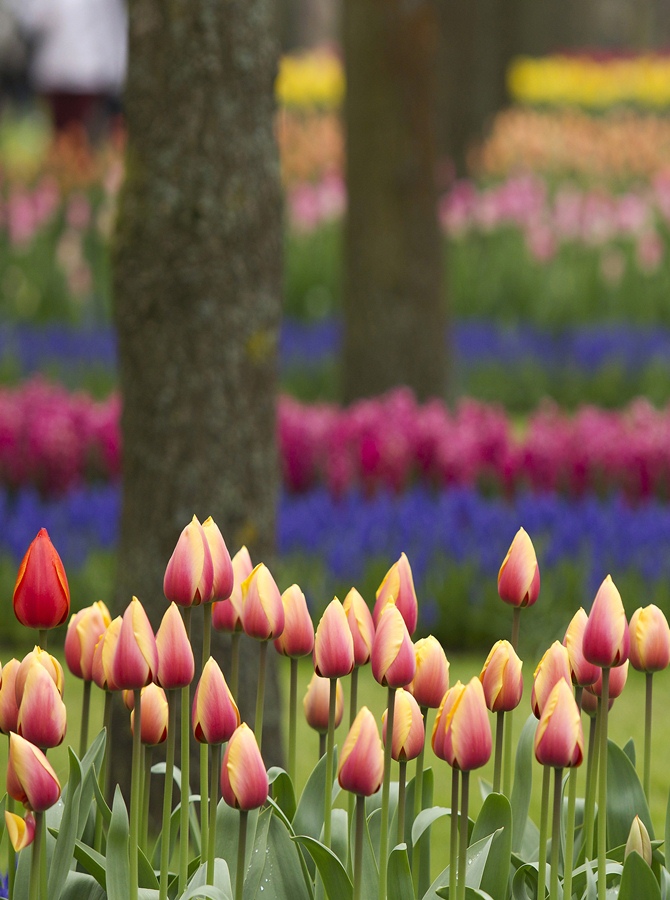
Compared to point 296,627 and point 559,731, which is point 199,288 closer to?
A: point 296,627

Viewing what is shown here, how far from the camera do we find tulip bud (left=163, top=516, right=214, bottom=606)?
1762 mm

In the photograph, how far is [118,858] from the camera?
1804 mm

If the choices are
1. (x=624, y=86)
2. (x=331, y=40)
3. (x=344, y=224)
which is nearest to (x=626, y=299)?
(x=344, y=224)

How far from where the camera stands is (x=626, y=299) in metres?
9.73

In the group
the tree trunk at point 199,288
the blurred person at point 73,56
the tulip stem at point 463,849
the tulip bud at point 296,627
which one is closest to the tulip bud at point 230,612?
the tulip bud at point 296,627

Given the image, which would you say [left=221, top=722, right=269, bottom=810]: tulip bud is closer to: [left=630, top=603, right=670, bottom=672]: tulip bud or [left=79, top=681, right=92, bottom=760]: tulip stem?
[left=79, top=681, right=92, bottom=760]: tulip stem

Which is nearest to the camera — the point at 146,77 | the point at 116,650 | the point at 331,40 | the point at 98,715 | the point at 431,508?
the point at 116,650

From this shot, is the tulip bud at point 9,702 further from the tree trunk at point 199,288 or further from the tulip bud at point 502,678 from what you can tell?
the tree trunk at point 199,288

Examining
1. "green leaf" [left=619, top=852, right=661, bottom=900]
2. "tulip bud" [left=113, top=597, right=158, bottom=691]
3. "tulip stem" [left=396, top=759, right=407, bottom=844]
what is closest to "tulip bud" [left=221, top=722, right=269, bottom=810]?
"tulip bud" [left=113, top=597, right=158, bottom=691]

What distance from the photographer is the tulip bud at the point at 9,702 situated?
1794 millimetres

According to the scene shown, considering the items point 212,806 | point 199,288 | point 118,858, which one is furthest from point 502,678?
point 199,288

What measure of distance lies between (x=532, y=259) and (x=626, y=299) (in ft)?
2.67

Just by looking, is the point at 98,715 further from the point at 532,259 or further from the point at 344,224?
the point at 532,259

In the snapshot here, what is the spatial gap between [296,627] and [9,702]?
36cm
